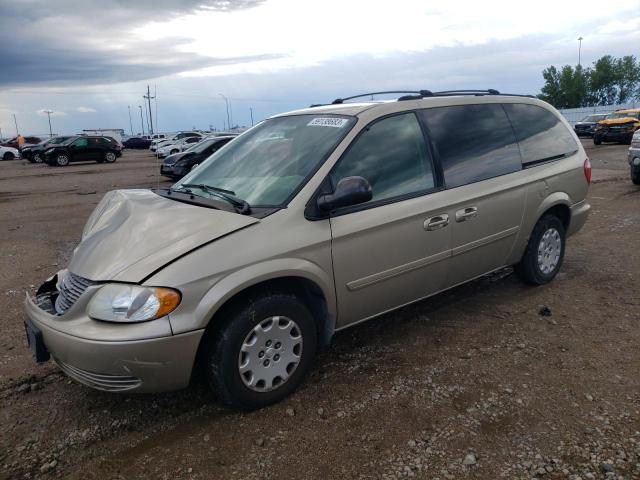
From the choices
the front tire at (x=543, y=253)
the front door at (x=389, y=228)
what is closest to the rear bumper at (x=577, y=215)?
the front tire at (x=543, y=253)

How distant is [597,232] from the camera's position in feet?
23.6

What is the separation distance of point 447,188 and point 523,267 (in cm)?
153

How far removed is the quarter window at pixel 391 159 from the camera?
11.4 ft

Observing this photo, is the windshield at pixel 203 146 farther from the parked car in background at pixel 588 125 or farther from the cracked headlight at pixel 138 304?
the parked car in background at pixel 588 125

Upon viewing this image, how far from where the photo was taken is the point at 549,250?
500cm

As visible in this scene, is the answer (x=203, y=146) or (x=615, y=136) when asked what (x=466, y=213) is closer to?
(x=203, y=146)

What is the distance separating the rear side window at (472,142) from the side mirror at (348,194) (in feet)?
3.38

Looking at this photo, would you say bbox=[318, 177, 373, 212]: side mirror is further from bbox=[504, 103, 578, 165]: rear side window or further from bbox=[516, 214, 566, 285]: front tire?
bbox=[516, 214, 566, 285]: front tire

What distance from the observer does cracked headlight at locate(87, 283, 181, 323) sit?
2670 millimetres

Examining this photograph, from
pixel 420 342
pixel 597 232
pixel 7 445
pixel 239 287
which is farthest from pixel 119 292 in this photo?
pixel 597 232

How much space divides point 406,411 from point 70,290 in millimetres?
2082

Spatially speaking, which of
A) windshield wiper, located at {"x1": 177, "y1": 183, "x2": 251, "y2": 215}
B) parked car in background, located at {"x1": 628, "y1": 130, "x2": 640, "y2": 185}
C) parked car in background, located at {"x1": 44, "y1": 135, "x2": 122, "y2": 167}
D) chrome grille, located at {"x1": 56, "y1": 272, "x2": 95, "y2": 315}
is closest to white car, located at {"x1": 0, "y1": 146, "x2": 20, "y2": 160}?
parked car in background, located at {"x1": 44, "y1": 135, "x2": 122, "y2": 167}

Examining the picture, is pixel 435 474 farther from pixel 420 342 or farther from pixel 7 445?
pixel 7 445

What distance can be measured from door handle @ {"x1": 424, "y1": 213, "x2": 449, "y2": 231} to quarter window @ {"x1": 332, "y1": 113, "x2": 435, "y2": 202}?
222 mm
